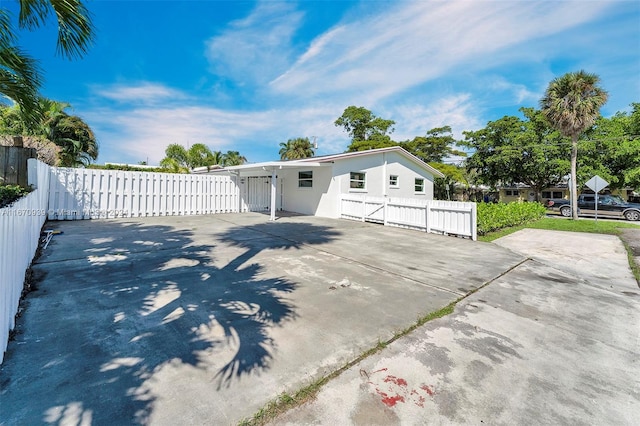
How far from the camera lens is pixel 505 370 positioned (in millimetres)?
2424

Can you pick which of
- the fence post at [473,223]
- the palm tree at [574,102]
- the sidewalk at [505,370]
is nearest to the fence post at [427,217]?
the fence post at [473,223]

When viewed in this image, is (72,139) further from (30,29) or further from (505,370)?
(505,370)

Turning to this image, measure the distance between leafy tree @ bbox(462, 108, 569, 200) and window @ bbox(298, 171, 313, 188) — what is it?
1788 centimetres

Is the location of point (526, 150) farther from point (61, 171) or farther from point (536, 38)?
point (61, 171)

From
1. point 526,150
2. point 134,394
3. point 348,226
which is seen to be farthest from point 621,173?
point 134,394

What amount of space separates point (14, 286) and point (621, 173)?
31622 millimetres

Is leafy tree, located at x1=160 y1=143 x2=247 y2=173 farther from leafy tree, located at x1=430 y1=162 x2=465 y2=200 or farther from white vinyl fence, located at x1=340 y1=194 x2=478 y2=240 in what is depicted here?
white vinyl fence, located at x1=340 y1=194 x2=478 y2=240

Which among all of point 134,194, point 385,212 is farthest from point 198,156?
point 385,212

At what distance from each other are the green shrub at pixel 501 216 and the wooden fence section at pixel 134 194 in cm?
1166

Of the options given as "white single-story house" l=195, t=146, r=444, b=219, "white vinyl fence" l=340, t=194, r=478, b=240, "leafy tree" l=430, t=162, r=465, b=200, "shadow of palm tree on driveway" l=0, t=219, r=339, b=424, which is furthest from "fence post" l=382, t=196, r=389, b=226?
"leafy tree" l=430, t=162, r=465, b=200

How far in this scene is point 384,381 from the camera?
221cm

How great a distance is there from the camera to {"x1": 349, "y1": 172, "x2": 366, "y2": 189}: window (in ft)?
47.1

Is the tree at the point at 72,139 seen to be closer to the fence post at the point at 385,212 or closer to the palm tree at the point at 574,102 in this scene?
the fence post at the point at 385,212

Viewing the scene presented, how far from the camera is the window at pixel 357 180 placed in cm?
1437
